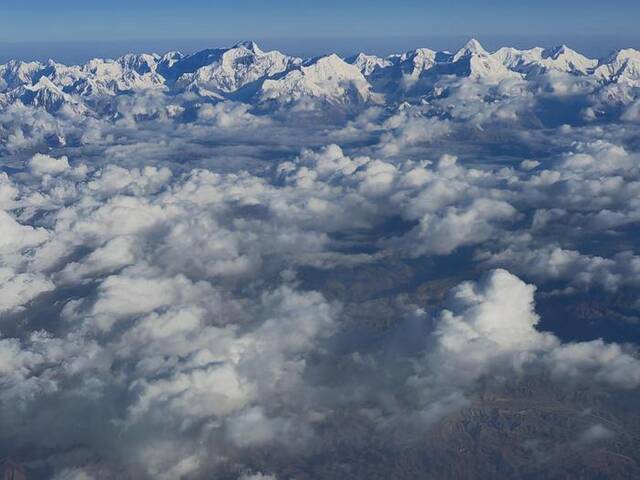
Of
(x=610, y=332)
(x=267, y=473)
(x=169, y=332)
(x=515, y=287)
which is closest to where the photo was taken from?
(x=267, y=473)

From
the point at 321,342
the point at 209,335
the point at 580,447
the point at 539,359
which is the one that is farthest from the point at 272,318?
the point at 580,447

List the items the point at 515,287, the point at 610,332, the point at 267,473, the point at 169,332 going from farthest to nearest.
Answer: the point at 610,332 < the point at 169,332 < the point at 515,287 < the point at 267,473

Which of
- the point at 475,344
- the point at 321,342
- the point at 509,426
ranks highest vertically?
the point at 475,344

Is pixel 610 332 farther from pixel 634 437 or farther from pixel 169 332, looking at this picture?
pixel 169 332

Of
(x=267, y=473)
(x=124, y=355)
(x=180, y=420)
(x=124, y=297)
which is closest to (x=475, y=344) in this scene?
(x=267, y=473)

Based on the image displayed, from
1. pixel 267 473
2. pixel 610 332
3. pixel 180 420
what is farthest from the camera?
pixel 610 332

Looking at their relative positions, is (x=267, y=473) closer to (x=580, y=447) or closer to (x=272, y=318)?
(x=272, y=318)

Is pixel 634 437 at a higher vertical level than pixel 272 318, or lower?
lower

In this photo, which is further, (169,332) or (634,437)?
(169,332)

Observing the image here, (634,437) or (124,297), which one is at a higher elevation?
(124,297)
